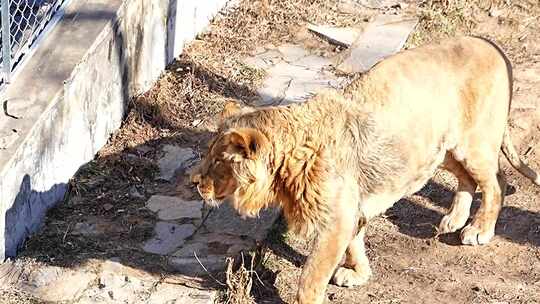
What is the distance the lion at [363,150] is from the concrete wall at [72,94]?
4.37ft

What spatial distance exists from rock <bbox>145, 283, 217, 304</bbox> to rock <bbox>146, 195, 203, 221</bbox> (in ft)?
2.98

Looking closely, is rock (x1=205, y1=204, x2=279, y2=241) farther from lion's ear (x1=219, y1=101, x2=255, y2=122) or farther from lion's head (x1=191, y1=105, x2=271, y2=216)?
lion's ear (x1=219, y1=101, x2=255, y2=122)

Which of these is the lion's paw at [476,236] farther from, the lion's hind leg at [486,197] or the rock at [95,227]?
the rock at [95,227]

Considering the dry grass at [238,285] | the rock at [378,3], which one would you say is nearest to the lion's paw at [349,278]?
the dry grass at [238,285]

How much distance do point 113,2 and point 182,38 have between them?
133cm

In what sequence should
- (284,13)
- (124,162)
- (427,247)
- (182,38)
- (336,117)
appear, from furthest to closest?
(284,13) → (182,38) → (124,162) → (427,247) → (336,117)

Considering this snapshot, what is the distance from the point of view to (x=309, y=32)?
1013 centimetres

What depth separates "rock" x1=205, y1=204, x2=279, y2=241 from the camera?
720 cm

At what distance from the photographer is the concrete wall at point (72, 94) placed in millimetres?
6953

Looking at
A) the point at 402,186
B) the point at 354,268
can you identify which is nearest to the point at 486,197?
the point at 402,186

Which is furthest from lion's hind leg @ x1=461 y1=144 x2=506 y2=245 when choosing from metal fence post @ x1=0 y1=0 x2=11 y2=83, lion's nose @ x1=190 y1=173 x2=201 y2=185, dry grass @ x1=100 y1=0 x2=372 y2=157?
metal fence post @ x1=0 y1=0 x2=11 y2=83

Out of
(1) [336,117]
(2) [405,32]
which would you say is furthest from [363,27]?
(1) [336,117]

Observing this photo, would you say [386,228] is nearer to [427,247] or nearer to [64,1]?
[427,247]

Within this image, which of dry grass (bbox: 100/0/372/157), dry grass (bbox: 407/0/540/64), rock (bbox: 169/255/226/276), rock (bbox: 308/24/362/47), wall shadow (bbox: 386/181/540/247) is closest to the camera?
rock (bbox: 169/255/226/276)
